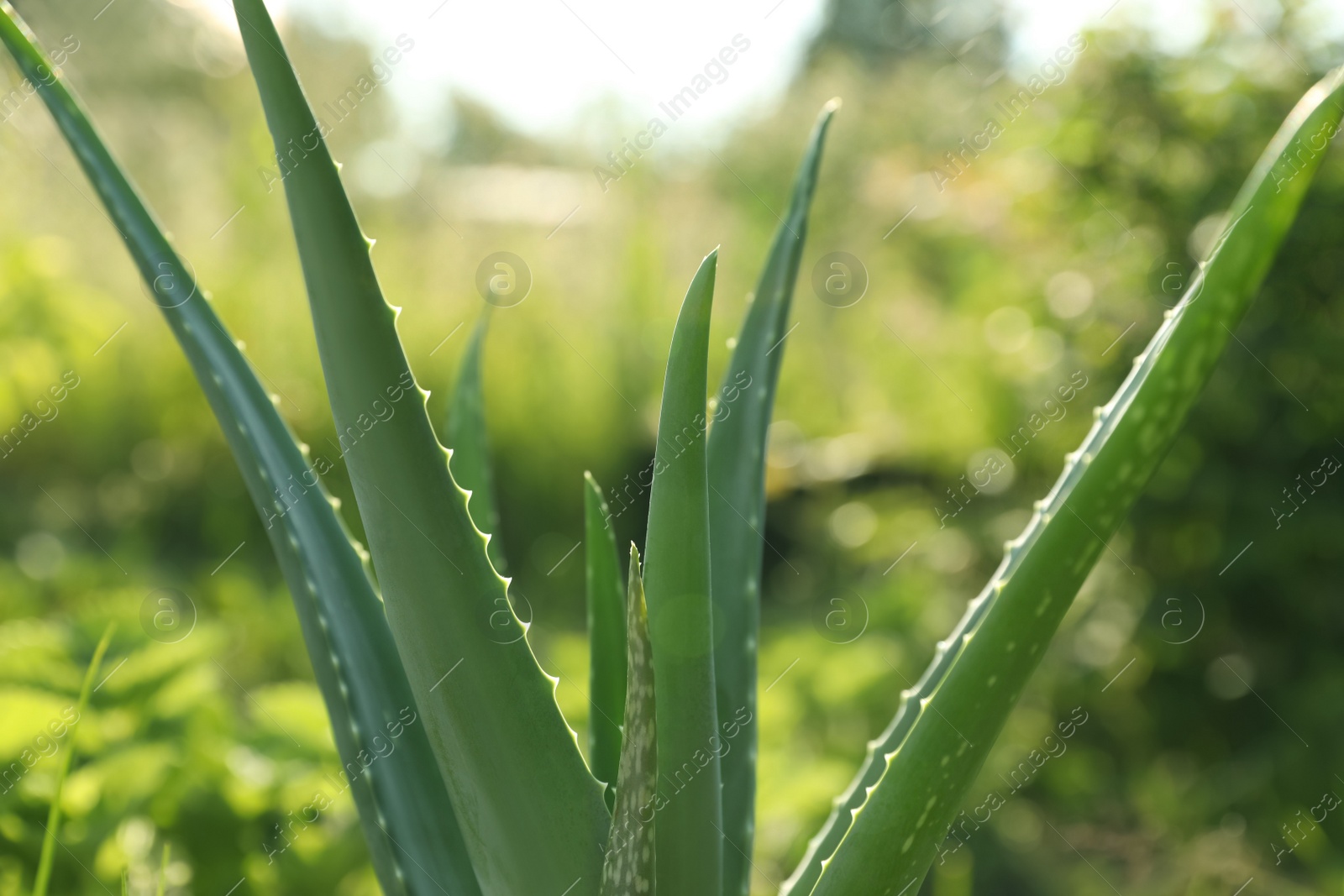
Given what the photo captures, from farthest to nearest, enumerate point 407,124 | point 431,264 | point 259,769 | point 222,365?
point 407,124
point 431,264
point 259,769
point 222,365

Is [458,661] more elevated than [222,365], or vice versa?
[222,365]

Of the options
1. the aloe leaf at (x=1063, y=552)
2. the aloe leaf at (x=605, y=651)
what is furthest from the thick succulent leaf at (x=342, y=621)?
the aloe leaf at (x=1063, y=552)

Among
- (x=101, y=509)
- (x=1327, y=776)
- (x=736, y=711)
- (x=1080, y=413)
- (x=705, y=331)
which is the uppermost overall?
(x=705, y=331)

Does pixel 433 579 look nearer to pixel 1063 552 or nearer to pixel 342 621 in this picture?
pixel 342 621

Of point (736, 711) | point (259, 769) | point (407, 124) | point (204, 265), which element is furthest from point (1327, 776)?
point (407, 124)

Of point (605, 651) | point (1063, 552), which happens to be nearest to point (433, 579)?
point (605, 651)

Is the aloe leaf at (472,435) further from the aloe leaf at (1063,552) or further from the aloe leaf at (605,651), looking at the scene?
the aloe leaf at (1063,552)

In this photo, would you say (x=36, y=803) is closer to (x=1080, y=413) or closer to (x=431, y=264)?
(x=1080, y=413)
